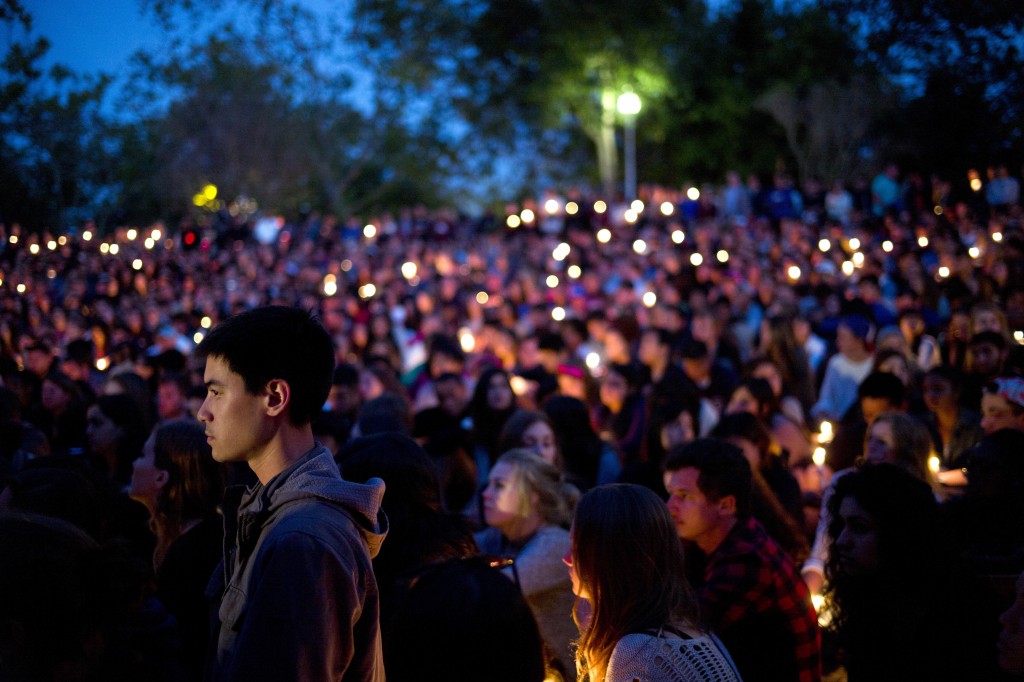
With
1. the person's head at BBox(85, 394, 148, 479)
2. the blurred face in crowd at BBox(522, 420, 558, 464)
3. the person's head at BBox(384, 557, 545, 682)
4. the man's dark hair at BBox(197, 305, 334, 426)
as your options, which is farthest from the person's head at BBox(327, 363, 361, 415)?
the person's head at BBox(384, 557, 545, 682)

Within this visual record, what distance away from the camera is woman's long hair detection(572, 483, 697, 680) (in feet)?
8.57

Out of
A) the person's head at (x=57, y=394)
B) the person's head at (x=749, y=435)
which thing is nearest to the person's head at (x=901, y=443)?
the person's head at (x=749, y=435)

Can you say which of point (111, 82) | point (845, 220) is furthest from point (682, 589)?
point (845, 220)

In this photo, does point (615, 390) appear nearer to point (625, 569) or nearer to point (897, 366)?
point (897, 366)

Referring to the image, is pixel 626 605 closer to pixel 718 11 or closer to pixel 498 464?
pixel 498 464

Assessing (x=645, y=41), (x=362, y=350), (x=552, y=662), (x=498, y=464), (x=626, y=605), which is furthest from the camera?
(x=645, y=41)

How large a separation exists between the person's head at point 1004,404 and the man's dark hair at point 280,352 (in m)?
3.83

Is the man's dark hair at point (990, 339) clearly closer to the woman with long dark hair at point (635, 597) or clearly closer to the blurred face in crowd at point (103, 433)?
the woman with long dark hair at point (635, 597)

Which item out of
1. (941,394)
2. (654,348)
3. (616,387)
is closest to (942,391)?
(941,394)

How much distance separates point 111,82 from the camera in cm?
456

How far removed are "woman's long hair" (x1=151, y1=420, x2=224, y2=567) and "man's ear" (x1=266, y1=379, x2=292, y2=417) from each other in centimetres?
159

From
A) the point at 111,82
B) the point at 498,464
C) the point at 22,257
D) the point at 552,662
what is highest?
the point at 111,82

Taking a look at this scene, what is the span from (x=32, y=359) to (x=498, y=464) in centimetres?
482

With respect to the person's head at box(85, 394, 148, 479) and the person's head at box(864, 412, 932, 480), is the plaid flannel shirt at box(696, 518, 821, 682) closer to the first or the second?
the person's head at box(864, 412, 932, 480)
